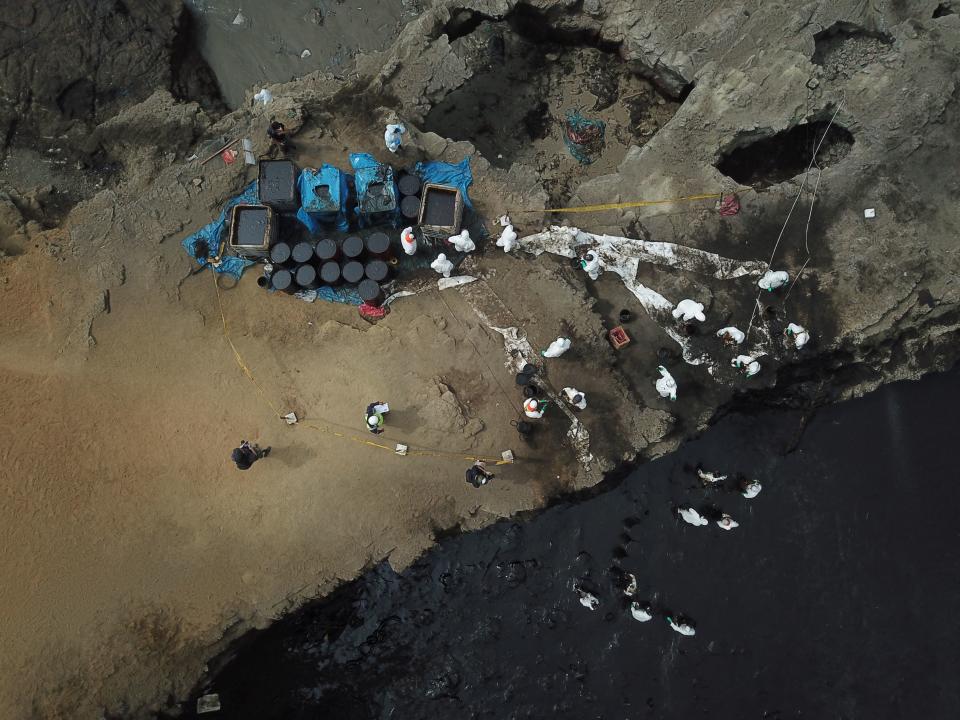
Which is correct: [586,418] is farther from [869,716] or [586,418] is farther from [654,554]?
[869,716]

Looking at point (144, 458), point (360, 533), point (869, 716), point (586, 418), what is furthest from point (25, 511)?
point (869, 716)

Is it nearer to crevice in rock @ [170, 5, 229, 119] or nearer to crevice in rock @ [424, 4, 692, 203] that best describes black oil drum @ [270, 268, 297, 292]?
crevice in rock @ [170, 5, 229, 119]

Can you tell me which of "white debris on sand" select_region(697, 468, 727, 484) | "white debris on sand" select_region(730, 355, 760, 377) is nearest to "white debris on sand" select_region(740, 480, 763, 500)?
"white debris on sand" select_region(697, 468, 727, 484)

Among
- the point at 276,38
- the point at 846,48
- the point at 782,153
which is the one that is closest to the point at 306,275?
the point at 276,38

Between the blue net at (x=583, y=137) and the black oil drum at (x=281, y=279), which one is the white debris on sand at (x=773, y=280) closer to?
the blue net at (x=583, y=137)

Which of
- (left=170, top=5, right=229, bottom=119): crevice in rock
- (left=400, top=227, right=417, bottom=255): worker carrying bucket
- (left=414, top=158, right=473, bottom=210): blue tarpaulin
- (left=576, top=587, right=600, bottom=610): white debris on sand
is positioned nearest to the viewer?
(left=400, top=227, right=417, bottom=255): worker carrying bucket

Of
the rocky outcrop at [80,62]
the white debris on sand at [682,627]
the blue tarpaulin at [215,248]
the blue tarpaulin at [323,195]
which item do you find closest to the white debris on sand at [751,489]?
the white debris on sand at [682,627]

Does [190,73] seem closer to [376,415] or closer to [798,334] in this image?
[376,415]
